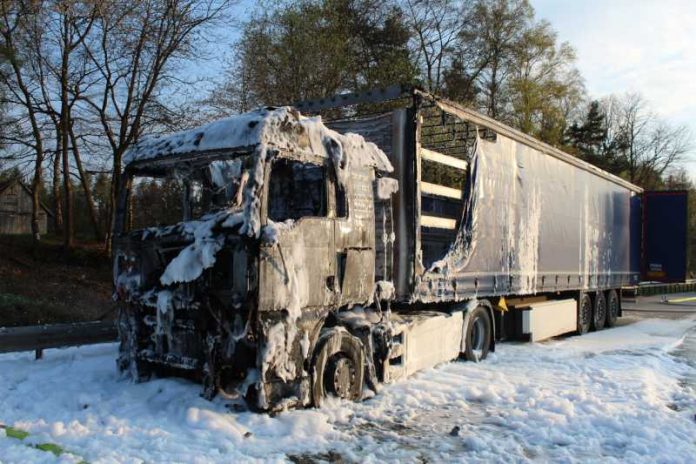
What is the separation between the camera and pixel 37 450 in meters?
4.92

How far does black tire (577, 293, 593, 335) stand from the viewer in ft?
48.0

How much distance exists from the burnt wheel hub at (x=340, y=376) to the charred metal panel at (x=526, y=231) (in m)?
1.67

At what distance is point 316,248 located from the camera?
20.9 ft

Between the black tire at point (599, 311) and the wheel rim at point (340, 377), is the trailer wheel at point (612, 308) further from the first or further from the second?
the wheel rim at point (340, 377)

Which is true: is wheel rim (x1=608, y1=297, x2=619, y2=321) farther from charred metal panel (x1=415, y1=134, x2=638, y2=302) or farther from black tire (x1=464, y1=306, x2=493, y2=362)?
black tire (x1=464, y1=306, x2=493, y2=362)

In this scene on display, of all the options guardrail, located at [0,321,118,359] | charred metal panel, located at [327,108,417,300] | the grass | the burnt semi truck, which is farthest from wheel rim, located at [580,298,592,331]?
the grass

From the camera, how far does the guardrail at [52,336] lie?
315 inches

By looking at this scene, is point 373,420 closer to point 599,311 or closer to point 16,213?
point 599,311

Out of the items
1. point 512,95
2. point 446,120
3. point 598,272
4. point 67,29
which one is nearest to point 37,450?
point 446,120

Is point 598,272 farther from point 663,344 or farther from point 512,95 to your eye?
point 512,95

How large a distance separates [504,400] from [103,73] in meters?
19.3

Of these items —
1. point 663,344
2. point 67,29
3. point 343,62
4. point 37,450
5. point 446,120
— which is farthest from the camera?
point 343,62

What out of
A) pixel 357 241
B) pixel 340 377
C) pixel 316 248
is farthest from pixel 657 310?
pixel 316 248

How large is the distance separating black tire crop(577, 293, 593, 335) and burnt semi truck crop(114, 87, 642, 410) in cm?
455
